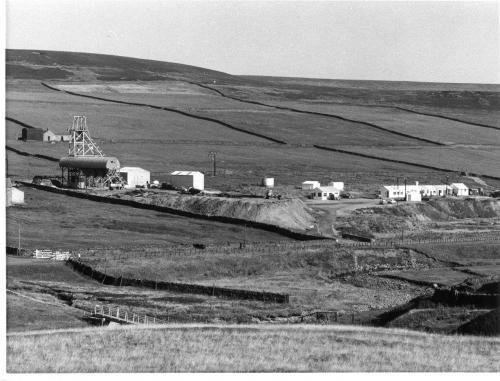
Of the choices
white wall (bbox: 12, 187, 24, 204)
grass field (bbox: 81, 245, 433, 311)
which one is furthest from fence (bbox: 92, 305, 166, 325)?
white wall (bbox: 12, 187, 24, 204)

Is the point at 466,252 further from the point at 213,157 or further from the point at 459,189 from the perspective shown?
the point at 213,157

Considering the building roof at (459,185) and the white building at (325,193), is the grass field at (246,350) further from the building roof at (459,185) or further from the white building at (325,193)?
the building roof at (459,185)

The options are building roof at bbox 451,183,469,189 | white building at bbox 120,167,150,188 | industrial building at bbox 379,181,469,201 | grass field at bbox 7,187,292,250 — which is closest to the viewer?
grass field at bbox 7,187,292,250

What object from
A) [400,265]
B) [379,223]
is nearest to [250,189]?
[379,223]

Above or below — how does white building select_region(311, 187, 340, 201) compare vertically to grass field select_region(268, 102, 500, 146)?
below

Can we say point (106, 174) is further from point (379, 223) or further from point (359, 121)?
point (359, 121)

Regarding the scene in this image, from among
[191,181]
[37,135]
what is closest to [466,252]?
[191,181]

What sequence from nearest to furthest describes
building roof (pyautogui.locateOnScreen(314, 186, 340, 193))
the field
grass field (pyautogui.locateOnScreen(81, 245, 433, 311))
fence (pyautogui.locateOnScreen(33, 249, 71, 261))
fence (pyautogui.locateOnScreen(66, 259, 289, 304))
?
1. the field
2. fence (pyautogui.locateOnScreen(66, 259, 289, 304))
3. grass field (pyautogui.locateOnScreen(81, 245, 433, 311))
4. fence (pyautogui.locateOnScreen(33, 249, 71, 261))
5. building roof (pyautogui.locateOnScreen(314, 186, 340, 193))

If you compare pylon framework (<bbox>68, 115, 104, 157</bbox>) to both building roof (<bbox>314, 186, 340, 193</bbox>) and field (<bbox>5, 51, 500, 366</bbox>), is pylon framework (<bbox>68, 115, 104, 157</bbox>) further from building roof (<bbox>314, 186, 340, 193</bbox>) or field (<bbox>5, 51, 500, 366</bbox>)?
building roof (<bbox>314, 186, 340, 193</bbox>)
